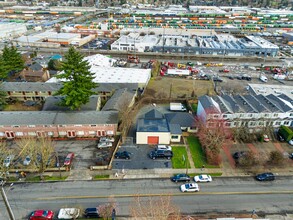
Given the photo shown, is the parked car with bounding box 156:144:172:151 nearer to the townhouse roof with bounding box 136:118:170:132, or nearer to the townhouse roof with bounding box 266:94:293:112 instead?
the townhouse roof with bounding box 136:118:170:132

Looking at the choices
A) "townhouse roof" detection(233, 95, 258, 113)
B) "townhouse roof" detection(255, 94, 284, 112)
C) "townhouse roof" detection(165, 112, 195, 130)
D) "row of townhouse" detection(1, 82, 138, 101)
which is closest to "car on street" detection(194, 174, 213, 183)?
"townhouse roof" detection(165, 112, 195, 130)

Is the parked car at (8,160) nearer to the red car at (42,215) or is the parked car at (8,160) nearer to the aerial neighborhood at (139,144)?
the aerial neighborhood at (139,144)

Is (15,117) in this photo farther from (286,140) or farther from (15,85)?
(286,140)

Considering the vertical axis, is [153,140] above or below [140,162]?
above

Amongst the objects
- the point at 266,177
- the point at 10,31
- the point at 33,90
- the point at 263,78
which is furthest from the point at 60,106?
the point at 10,31

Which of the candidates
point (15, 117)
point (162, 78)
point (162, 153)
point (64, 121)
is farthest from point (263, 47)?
point (15, 117)

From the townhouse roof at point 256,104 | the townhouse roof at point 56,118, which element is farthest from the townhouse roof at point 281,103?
the townhouse roof at point 56,118

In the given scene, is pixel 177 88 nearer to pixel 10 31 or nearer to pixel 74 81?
pixel 74 81

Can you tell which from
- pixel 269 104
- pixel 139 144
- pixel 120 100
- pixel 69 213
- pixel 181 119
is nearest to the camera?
pixel 69 213
